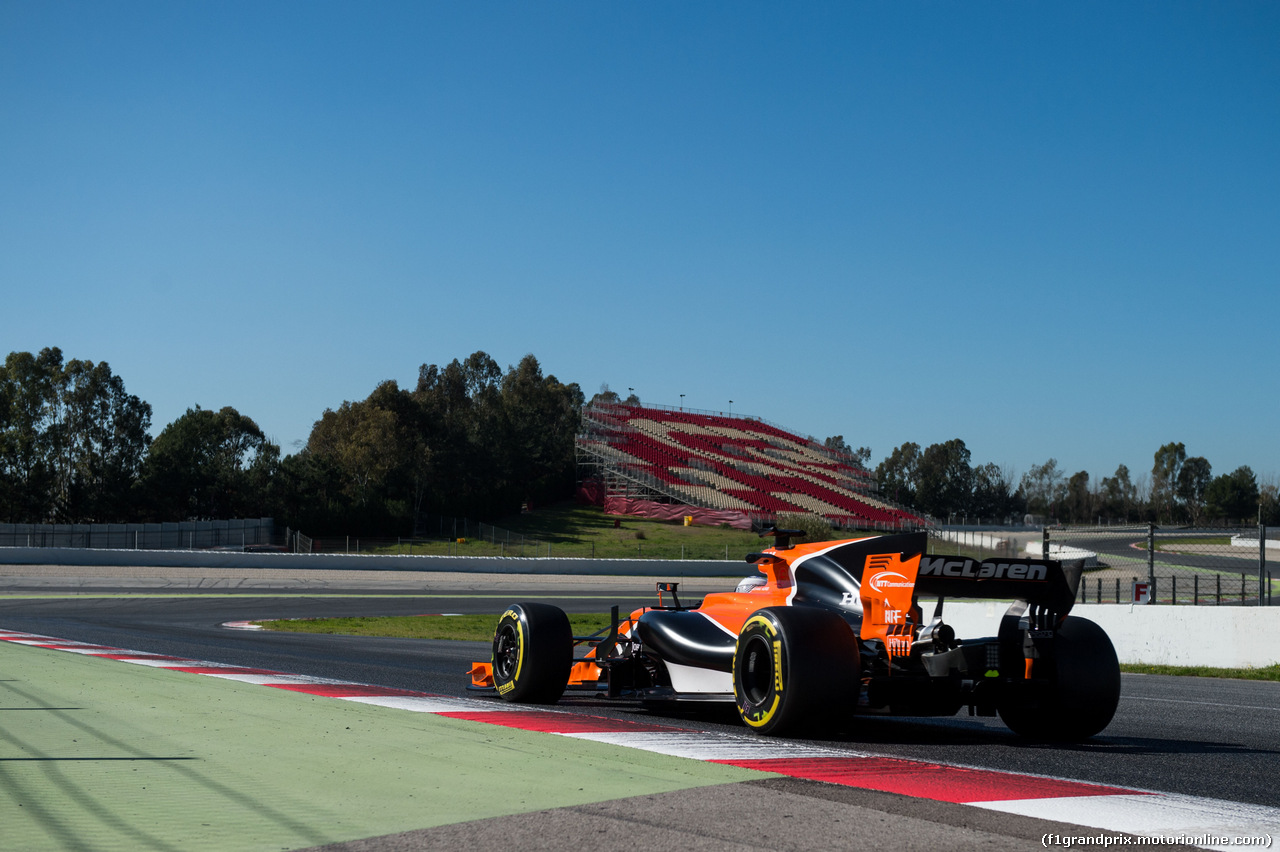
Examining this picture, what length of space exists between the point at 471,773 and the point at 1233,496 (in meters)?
143

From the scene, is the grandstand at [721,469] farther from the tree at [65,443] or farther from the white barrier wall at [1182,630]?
the white barrier wall at [1182,630]

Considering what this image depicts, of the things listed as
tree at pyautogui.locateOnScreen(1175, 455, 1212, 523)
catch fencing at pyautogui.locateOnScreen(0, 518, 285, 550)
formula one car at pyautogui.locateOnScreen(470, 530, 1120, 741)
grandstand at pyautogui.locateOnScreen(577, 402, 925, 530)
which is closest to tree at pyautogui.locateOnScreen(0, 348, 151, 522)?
catch fencing at pyautogui.locateOnScreen(0, 518, 285, 550)

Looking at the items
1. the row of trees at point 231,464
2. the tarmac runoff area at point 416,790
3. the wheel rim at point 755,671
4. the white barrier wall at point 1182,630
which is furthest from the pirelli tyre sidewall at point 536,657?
the row of trees at point 231,464

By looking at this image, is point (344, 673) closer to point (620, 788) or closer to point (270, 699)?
point (270, 699)

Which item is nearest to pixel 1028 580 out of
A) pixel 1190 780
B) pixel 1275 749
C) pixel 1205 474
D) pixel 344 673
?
pixel 1190 780

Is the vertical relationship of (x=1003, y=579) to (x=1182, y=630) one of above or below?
above

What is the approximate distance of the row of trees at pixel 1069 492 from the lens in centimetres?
12794

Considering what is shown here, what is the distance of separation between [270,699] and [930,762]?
15.3ft

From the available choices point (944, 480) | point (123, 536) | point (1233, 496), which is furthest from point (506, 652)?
point (1233, 496)

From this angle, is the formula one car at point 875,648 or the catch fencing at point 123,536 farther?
the catch fencing at point 123,536

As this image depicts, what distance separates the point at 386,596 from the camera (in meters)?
33.3

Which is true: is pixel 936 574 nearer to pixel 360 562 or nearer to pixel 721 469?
pixel 360 562

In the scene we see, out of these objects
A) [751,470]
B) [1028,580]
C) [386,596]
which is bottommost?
[386,596]

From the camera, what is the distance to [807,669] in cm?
611
